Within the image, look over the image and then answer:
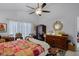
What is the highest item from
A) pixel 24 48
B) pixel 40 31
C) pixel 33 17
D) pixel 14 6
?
pixel 14 6

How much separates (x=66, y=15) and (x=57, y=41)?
0.29 metres

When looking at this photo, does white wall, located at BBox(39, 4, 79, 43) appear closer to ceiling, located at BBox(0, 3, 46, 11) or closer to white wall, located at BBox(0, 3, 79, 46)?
white wall, located at BBox(0, 3, 79, 46)

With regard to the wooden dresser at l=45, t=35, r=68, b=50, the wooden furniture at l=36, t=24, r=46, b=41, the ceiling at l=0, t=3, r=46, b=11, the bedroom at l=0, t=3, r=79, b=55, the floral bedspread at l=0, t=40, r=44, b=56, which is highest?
the ceiling at l=0, t=3, r=46, b=11

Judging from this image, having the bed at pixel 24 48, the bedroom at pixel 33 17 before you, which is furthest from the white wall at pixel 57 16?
the bed at pixel 24 48

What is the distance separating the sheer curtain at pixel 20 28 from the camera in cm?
122

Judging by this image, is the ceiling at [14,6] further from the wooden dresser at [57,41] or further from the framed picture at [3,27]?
the wooden dresser at [57,41]

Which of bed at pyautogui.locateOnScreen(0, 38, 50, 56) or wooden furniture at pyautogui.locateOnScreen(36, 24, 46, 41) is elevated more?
wooden furniture at pyautogui.locateOnScreen(36, 24, 46, 41)

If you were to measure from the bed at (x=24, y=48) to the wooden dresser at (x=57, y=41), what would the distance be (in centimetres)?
5

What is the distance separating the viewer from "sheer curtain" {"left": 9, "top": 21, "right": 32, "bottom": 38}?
1.22 m

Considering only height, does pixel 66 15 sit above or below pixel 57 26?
above

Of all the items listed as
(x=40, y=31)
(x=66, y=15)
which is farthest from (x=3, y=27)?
(x=66, y=15)

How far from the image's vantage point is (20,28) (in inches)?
48.3

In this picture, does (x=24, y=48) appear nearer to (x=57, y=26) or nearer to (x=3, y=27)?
(x=3, y=27)

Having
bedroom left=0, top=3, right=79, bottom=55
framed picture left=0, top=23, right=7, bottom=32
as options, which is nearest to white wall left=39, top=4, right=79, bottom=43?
bedroom left=0, top=3, right=79, bottom=55
